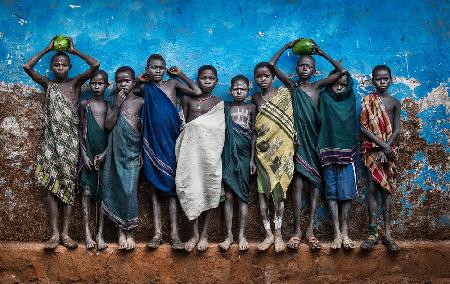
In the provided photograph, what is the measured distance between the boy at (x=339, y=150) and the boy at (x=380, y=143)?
13 centimetres

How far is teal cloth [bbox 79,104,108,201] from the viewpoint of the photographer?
19.2 ft

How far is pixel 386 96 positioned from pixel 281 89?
3.33 ft

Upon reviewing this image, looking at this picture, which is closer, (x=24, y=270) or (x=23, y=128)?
(x=24, y=270)

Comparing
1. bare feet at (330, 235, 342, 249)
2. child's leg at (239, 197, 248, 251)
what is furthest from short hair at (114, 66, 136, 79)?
bare feet at (330, 235, 342, 249)

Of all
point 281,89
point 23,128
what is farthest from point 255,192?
point 23,128

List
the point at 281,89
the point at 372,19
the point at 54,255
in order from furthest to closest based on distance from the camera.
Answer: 1. the point at 372,19
2. the point at 281,89
3. the point at 54,255

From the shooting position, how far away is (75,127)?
591 centimetres

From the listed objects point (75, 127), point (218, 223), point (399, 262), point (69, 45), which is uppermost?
point (69, 45)

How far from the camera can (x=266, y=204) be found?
5953 millimetres

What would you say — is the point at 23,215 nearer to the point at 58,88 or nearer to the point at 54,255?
the point at 54,255

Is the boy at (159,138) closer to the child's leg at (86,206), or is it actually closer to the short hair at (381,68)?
the child's leg at (86,206)

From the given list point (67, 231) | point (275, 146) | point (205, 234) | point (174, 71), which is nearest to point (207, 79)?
point (174, 71)

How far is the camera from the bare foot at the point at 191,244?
5684 millimetres

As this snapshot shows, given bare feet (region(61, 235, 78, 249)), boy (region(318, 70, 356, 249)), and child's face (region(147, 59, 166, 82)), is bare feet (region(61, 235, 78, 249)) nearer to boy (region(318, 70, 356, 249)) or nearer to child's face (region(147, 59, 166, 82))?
child's face (region(147, 59, 166, 82))
